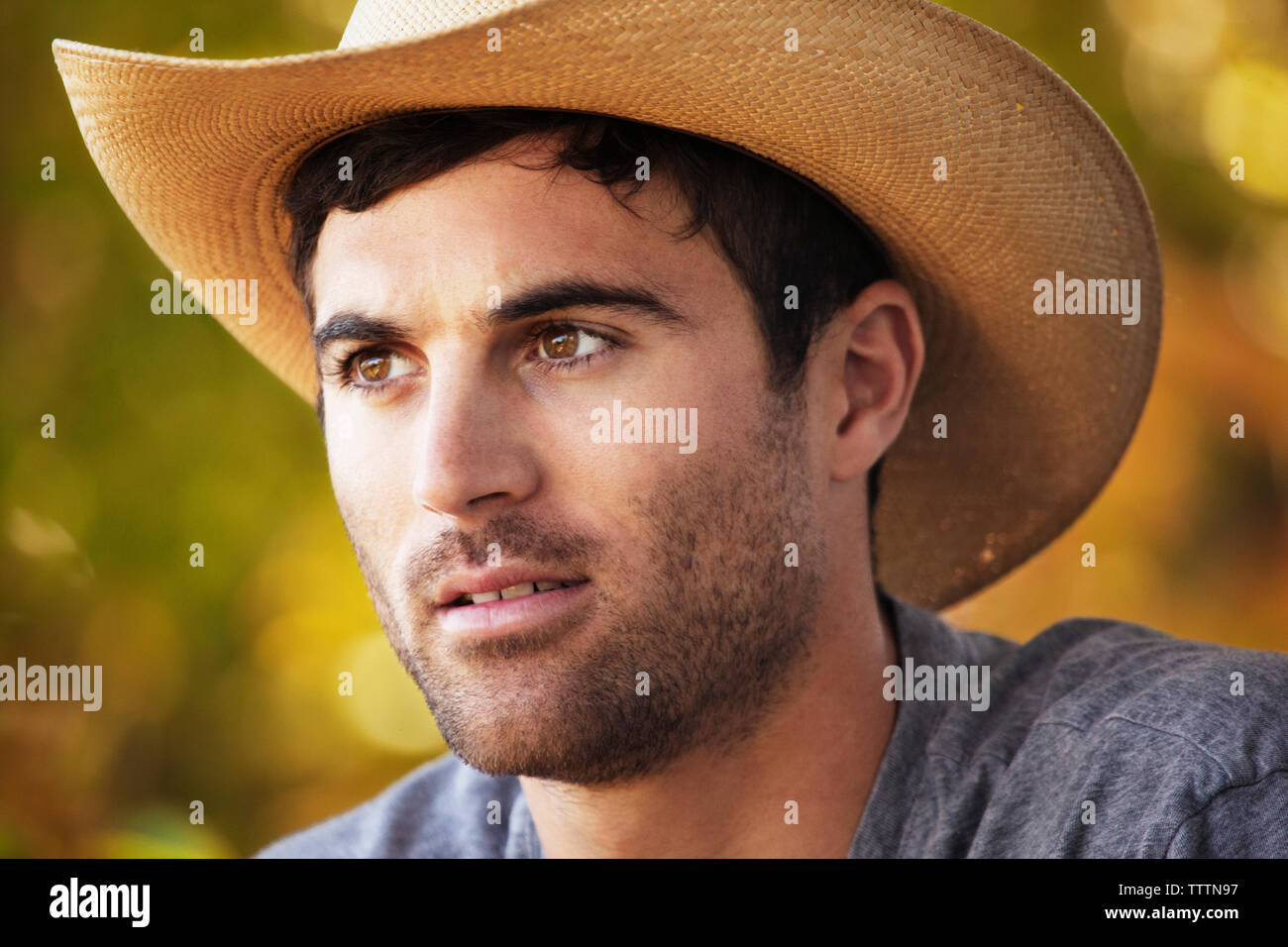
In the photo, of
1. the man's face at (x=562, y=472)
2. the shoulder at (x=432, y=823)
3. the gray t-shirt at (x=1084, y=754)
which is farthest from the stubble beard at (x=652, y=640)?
the shoulder at (x=432, y=823)

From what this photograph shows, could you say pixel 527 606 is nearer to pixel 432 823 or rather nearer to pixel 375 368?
pixel 375 368

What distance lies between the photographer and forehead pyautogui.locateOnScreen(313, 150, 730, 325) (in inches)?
60.6

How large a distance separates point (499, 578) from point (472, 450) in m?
0.16

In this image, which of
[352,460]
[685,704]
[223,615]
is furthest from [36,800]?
[685,704]

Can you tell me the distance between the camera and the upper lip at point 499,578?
152 cm

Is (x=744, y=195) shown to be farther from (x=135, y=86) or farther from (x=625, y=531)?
(x=135, y=86)

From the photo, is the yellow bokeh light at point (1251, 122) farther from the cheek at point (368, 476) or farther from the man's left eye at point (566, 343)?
the cheek at point (368, 476)

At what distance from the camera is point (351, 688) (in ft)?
12.1

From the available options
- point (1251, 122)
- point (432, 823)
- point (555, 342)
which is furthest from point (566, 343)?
point (1251, 122)

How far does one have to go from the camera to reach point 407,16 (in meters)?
1.58

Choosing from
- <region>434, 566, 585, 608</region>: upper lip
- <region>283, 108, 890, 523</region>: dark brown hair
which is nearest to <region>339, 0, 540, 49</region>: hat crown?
<region>283, 108, 890, 523</region>: dark brown hair

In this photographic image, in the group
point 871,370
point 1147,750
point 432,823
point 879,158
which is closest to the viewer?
point 1147,750

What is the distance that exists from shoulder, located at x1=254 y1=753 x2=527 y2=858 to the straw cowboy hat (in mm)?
793

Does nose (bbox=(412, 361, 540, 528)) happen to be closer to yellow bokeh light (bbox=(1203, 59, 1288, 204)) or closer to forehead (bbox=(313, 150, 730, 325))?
forehead (bbox=(313, 150, 730, 325))
